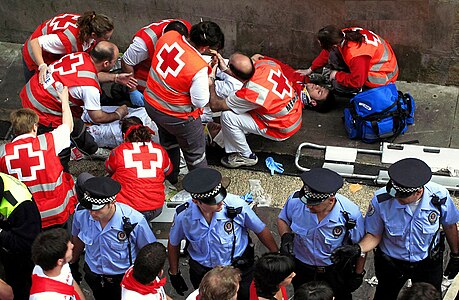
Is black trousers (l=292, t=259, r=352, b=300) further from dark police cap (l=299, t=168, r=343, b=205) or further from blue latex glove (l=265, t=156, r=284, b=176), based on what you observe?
blue latex glove (l=265, t=156, r=284, b=176)

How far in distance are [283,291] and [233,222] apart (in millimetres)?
640

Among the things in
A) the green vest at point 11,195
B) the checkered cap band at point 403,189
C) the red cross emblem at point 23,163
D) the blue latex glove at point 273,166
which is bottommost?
the blue latex glove at point 273,166

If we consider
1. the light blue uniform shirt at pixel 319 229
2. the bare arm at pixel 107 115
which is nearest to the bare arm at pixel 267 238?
the light blue uniform shirt at pixel 319 229

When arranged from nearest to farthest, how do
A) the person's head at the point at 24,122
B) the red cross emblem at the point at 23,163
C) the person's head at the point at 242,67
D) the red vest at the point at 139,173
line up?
the red cross emblem at the point at 23,163
the person's head at the point at 24,122
the red vest at the point at 139,173
the person's head at the point at 242,67

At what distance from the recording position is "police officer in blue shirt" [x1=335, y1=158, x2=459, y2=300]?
4.70 m

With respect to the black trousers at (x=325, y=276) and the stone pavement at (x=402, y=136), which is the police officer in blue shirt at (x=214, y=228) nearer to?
the black trousers at (x=325, y=276)

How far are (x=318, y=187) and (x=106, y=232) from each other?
148 cm

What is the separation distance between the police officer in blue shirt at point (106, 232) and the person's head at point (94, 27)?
6.88ft

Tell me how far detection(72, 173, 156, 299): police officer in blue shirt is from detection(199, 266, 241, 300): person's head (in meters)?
0.85

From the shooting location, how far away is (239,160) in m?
6.96

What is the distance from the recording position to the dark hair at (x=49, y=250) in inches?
173

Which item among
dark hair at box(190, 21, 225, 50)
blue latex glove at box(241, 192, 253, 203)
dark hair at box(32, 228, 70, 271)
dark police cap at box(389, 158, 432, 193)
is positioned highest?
dark hair at box(190, 21, 225, 50)

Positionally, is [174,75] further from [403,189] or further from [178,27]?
[403,189]

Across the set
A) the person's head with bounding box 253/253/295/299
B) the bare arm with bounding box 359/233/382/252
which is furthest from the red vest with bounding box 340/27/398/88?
the person's head with bounding box 253/253/295/299
